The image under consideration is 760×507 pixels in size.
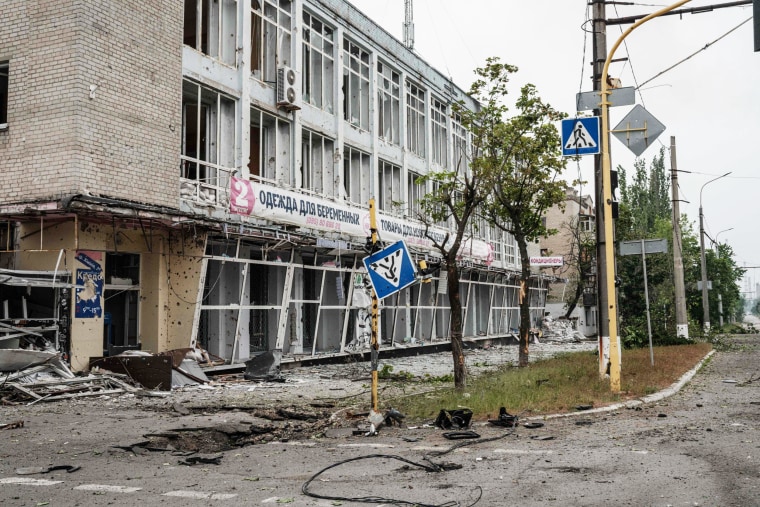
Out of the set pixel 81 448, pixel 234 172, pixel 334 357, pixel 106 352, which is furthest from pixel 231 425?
pixel 334 357

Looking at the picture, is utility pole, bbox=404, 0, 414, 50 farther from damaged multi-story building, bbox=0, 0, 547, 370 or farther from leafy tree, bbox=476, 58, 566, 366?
leafy tree, bbox=476, 58, 566, 366

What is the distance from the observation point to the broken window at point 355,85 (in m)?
25.9

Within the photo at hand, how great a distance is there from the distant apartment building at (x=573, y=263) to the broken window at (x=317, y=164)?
1424 centimetres

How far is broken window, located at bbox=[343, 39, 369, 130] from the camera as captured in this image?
25.9m

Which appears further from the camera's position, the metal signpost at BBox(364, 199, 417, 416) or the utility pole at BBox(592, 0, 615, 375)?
the utility pole at BBox(592, 0, 615, 375)

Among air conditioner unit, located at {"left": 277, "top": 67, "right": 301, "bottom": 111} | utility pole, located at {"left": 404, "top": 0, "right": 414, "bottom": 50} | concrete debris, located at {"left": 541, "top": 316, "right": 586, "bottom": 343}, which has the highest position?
utility pole, located at {"left": 404, "top": 0, "right": 414, "bottom": 50}

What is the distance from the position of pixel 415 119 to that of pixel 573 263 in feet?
100

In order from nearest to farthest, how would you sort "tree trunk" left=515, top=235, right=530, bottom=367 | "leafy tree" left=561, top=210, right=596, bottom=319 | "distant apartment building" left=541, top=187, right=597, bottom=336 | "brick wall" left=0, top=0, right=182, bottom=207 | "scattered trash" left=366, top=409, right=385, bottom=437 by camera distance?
"scattered trash" left=366, top=409, right=385, bottom=437 < "brick wall" left=0, top=0, right=182, bottom=207 < "tree trunk" left=515, top=235, right=530, bottom=367 < "leafy tree" left=561, top=210, right=596, bottom=319 < "distant apartment building" left=541, top=187, right=597, bottom=336

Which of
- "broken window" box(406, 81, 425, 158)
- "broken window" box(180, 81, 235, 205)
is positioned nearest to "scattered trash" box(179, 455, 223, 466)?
"broken window" box(180, 81, 235, 205)

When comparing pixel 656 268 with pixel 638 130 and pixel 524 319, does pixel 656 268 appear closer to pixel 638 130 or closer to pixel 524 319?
pixel 524 319

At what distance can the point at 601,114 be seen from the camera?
13336 mm

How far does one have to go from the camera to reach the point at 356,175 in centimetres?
2673

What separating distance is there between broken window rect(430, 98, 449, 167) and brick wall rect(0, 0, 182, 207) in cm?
1830

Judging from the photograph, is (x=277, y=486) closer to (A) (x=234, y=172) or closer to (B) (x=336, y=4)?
(A) (x=234, y=172)
